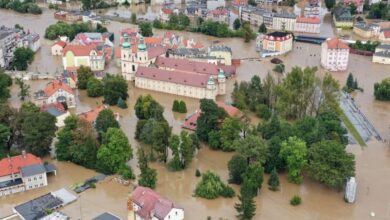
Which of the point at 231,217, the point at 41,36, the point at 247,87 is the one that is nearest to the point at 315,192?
the point at 231,217

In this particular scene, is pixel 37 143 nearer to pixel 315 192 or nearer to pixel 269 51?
pixel 315 192

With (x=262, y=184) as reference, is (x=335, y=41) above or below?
above

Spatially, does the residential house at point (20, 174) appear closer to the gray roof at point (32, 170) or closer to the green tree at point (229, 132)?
the gray roof at point (32, 170)

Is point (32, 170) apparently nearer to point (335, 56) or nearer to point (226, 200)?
point (226, 200)

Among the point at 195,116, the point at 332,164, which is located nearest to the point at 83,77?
the point at 195,116

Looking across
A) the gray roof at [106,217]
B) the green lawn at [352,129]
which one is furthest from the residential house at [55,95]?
the green lawn at [352,129]

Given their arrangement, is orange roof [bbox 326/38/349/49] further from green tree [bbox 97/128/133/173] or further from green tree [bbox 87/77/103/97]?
green tree [bbox 97/128/133/173]
